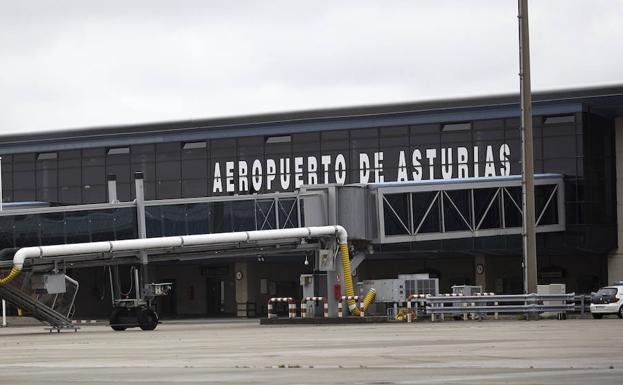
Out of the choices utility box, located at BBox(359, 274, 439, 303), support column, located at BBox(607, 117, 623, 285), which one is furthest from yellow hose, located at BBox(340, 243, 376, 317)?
support column, located at BBox(607, 117, 623, 285)

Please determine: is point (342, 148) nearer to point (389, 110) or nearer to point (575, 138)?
point (389, 110)

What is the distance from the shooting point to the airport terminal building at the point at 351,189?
66.2 meters

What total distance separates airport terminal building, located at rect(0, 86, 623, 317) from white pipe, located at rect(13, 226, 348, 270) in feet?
7.92

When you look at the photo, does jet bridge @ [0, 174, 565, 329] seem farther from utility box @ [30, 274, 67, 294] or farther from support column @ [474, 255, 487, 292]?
support column @ [474, 255, 487, 292]

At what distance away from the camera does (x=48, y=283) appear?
5566 cm

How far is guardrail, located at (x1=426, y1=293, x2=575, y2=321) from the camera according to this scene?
56188mm

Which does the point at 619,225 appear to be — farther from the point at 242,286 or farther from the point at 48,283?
the point at 48,283

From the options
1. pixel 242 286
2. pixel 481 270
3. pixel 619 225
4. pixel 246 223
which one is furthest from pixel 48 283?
pixel 619 225

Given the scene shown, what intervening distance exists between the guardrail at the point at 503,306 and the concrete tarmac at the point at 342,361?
1985 centimetres

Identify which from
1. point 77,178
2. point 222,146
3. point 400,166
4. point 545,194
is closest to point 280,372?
point 545,194

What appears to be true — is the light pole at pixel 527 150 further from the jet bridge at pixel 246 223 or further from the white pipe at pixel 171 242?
the jet bridge at pixel 246 223

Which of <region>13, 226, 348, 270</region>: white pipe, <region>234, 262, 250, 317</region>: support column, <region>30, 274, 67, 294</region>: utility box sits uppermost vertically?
<region>13, 226, 348, 270</region>: white pipe

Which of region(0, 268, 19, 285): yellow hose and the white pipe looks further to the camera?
the white pipe

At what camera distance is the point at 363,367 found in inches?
870
